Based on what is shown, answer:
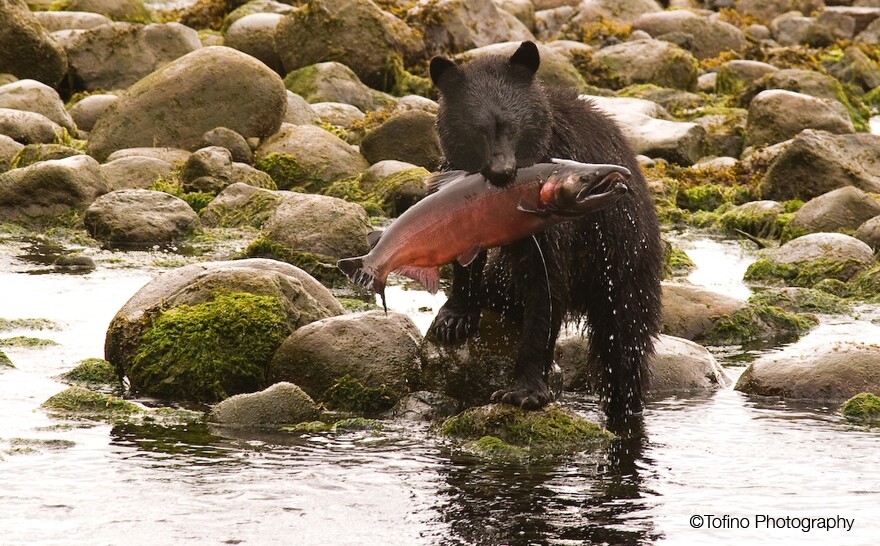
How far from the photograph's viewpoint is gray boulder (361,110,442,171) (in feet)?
50.8

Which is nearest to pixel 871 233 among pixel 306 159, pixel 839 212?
pixel 839 212

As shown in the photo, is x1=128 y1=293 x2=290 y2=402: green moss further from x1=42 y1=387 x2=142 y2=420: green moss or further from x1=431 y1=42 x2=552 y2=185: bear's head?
x1=431 y1=42 x2=552 y2=185: bear's head

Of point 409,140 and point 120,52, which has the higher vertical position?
point 120,52

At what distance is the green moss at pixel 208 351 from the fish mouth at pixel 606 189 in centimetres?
278

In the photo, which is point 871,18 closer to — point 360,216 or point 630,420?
point 360,216

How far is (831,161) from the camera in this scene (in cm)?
1541

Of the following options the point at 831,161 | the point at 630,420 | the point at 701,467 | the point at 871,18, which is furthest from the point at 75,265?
the point at 871,18

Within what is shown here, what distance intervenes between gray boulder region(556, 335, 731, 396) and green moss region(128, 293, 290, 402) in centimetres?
200

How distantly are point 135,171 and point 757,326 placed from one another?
7483mm

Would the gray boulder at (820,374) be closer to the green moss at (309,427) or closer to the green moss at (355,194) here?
the green moss at (309,427)

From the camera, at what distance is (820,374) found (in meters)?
8.20

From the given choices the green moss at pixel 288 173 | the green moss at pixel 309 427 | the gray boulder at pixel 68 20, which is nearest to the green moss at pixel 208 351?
the green moss at pixel 309 427

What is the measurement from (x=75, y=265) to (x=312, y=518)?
6713 mm

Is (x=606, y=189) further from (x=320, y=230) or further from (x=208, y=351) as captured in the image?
(x=320, y=230)
